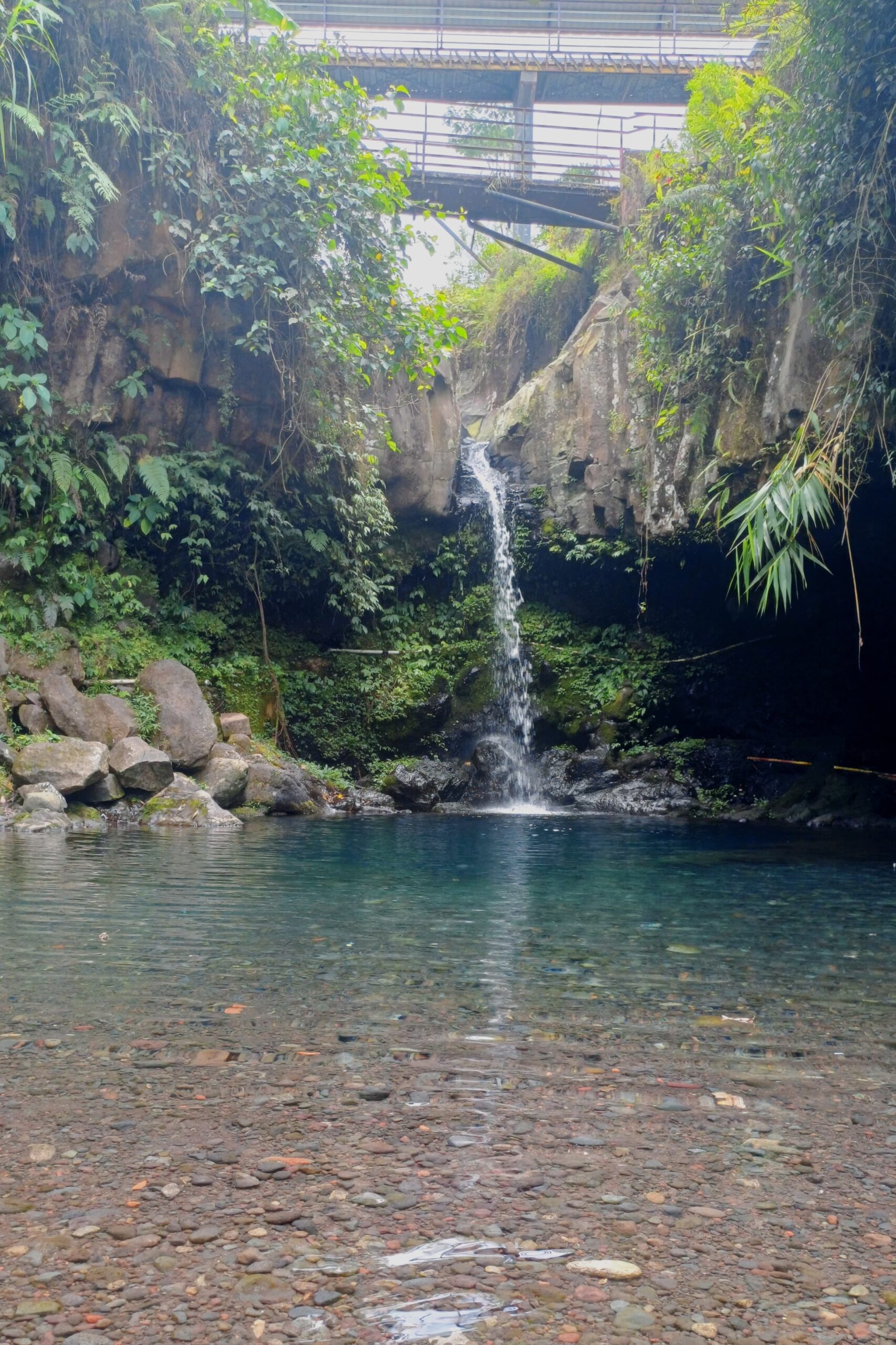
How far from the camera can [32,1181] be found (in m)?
1.86

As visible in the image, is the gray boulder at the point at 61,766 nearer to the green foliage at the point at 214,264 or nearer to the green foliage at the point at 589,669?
the green foliage at the point at 214,264

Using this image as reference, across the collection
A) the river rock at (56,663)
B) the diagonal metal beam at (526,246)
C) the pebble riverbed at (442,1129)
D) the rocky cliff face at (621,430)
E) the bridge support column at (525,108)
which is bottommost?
the pebble riverbed at (442,1129)

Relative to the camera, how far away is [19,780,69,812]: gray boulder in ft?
28.8

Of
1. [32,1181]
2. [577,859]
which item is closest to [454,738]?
[577,859]

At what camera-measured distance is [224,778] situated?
34.7ft

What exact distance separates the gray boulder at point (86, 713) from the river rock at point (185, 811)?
3.04ft

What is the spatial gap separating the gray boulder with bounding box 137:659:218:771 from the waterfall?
4824mm

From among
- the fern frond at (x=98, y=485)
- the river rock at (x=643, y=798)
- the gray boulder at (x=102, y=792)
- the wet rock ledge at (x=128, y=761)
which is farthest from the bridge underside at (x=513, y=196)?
the gray boulder at (x=102, y=792)

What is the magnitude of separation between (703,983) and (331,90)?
40.3ft

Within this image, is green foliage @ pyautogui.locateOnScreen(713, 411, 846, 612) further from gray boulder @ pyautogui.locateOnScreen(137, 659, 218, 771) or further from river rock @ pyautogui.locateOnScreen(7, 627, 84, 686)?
river rock @ pyautogui.locateOnScreen(7, 627, 84, 686)

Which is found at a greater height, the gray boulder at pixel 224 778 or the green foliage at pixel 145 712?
the green foliage at pixel 145 712

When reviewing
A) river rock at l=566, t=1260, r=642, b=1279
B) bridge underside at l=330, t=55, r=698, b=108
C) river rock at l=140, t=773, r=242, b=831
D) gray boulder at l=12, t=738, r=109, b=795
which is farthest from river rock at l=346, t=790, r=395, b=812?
bridge underside at l=330, t=55, r=698, b=108

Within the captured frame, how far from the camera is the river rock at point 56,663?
10.5 meters

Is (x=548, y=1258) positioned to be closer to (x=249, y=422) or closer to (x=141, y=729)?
(x=141, y=729)
